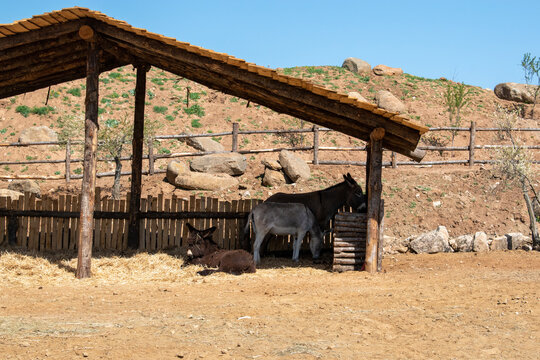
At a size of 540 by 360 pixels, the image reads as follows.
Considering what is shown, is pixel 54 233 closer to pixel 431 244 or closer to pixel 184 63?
pixel 184 63

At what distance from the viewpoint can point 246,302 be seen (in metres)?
7.70

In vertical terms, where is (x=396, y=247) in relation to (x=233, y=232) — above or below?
below

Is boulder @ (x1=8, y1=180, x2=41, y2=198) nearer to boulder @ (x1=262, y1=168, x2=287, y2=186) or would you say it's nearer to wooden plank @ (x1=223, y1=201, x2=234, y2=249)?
boulder @ (x1=262, y1=168, x2=287, y2=186)

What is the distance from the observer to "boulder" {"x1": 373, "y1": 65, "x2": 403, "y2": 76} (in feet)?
152

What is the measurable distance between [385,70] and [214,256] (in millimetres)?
39326

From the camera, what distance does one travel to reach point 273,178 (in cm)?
2091

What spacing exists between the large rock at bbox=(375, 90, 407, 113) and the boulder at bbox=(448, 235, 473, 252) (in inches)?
998

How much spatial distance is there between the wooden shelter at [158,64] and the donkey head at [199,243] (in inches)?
81.2

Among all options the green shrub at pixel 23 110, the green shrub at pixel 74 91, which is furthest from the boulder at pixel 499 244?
the green shrub at pixel 74 91

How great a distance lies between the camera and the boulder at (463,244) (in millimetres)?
13062

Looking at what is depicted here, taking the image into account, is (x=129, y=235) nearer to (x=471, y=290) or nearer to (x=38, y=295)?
(x=38, y=295)

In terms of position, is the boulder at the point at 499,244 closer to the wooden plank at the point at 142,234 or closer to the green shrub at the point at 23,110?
the wooden plank at the point at 142,234

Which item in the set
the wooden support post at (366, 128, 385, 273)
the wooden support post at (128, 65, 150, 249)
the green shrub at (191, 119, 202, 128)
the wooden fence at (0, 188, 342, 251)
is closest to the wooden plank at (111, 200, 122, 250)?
the wooden fence at (0, 188, 342, 251)

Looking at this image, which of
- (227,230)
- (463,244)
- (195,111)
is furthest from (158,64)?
(195,111)
